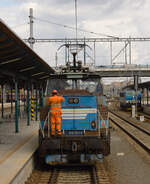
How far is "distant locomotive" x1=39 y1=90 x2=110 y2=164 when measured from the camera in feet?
21.2

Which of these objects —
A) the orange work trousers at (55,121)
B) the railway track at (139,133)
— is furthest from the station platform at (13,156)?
the railway track at (139,133)

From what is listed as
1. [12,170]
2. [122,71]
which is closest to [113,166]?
[12,170]

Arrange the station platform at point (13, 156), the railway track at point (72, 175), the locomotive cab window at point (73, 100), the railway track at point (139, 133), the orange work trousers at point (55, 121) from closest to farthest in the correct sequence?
the station platform at point (13, 156) < the railway track at point (72, 175) < the orange work trousers at point (55, 121) < the locomotive cab window at point (73, 100) < the railway track at point (139, 133)

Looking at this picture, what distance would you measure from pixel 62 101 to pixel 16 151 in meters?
2.60

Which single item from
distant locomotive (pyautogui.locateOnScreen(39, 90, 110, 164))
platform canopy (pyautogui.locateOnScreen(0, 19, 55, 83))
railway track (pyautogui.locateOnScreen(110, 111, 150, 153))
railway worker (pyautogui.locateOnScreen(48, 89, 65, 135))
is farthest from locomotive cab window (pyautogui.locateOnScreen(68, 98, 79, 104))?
railway track (pyautogui.locateOnScreen(110, 111, 150, 153))

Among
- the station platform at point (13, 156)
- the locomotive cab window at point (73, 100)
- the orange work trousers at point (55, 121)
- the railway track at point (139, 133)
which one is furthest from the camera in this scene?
the railway track at point (139, 133)

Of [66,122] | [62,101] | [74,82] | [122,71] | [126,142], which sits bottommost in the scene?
[126,142]

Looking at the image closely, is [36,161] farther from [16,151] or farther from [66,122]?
[66,122]

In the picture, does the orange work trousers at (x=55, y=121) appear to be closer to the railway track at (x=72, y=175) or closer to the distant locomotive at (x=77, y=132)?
the distant locomotive at (x=77, y=132)

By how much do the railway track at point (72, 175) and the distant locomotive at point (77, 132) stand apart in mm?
439

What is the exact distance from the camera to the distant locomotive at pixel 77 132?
646 centimetres

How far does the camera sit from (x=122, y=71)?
40031 millimetres

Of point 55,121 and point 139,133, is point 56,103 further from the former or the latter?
point 139,133

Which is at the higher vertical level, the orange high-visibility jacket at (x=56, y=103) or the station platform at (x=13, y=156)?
the orange high-visibility jacket at (x=56, y=103)
